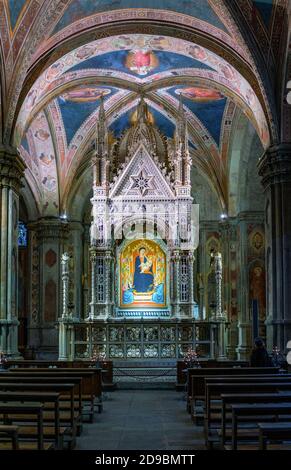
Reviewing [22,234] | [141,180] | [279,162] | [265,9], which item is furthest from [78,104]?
[265,9]

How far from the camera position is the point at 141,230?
26.5m

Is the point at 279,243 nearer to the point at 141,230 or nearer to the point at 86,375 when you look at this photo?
the point at 141,230

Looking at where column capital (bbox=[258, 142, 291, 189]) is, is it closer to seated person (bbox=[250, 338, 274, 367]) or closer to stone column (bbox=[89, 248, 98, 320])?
seated person (bbox=[250, 338, 274, 367])

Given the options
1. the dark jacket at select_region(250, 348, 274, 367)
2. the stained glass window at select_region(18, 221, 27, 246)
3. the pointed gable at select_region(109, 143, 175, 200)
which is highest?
the pointed gable at select_region(109, 143, 175, 200)

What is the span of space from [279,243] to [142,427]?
9.17 m

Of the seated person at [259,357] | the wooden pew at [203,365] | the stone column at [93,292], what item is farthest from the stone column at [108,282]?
the seated person at [259,357]

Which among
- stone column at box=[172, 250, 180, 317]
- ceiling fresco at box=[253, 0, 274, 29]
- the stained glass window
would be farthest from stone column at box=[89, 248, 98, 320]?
ceiling fresco at box=[253, 0, 274, 29]

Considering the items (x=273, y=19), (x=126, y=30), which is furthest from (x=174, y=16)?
(x=273, y=19)

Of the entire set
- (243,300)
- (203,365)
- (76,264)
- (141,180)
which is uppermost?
(141,180)

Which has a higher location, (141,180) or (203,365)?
(141,180)

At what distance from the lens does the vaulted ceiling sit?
61.2 ft

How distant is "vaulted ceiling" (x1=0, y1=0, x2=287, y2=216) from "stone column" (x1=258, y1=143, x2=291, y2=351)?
69 cm

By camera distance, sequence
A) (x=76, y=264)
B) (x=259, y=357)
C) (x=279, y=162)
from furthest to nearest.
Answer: (x=76, y=264)
(x=279, y=162)
(x=259, y=357)
